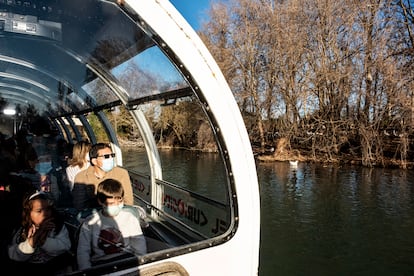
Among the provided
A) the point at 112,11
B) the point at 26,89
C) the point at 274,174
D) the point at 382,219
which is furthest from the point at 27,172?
the point at 274,174

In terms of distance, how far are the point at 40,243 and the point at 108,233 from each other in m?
0.43

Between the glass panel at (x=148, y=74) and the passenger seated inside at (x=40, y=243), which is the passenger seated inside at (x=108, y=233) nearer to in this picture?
the passenger seated inside at (x=40, y=243)

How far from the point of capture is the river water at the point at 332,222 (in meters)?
6.78

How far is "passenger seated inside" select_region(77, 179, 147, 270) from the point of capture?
6.41ft

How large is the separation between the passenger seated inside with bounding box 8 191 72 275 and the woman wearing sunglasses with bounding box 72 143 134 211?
702mm

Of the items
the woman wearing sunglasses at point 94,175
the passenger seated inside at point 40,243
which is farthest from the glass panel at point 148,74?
the passenger seated inside at point 40,243

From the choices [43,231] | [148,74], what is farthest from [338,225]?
[43,231]

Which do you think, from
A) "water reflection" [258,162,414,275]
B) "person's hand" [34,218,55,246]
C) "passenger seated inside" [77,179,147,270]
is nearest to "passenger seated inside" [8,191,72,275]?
"person's hand" [34,218,55,246]

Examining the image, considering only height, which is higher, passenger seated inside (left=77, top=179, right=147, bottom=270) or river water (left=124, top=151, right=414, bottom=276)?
passenger seated inside (left=77, top=179, right=147, bottom=270)

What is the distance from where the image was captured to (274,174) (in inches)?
666

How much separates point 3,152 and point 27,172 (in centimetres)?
96

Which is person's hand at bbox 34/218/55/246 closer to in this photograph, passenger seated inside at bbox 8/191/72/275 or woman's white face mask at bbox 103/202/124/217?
passenger seated inside at bbox 8/191/72/275

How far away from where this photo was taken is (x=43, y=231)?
205 centimetres

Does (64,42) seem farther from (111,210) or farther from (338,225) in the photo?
(338,225)
